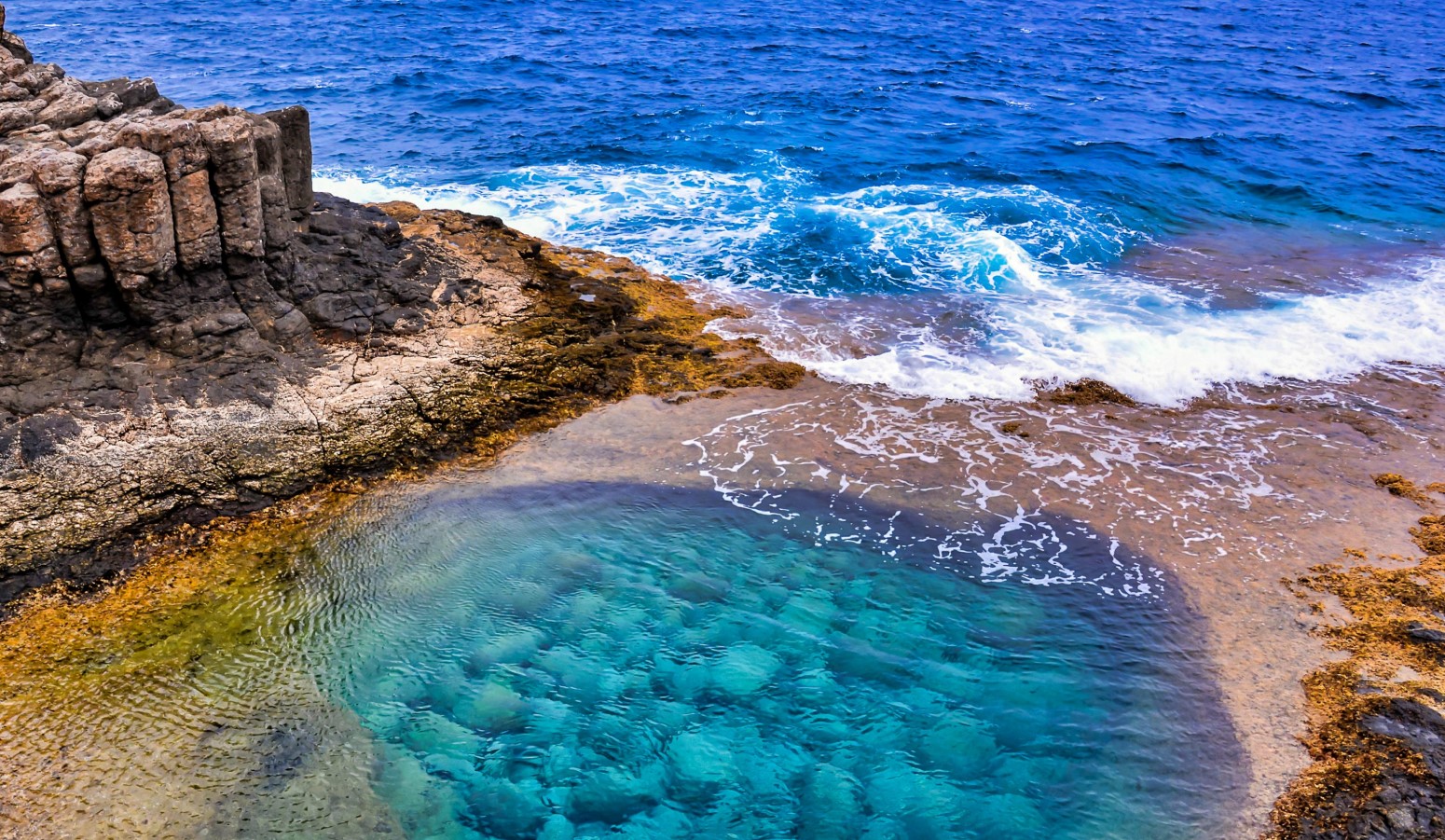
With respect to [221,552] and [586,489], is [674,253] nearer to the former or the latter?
[586,489]

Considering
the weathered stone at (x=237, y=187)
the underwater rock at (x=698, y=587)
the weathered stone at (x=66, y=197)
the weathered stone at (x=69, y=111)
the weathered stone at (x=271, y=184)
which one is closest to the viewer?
the weathered stone at (x=66, y=197)

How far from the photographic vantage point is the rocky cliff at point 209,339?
1106 cm

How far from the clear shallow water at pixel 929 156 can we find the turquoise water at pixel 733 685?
206 inches

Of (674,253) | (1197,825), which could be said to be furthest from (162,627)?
(674,253)

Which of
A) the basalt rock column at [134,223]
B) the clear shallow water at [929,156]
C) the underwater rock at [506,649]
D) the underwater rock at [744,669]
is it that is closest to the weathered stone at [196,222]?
the basalt rock column at [134,223]

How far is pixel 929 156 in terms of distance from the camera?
89.0 feet

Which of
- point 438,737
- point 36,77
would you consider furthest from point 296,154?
point 438,737

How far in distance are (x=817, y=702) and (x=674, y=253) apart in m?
12.1

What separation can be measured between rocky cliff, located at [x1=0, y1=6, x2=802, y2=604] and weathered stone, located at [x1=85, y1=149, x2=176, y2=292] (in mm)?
23

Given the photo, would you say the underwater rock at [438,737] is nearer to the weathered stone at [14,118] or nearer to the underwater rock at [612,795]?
the underwater rock at [612,795]

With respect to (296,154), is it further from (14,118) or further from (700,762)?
(700,762)

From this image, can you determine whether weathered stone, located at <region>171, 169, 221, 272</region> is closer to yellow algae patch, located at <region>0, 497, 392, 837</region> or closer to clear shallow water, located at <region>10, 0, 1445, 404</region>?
yellow algae patch, located at <region>0, 497, 392, 837</region>

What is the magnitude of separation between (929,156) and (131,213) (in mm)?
21087

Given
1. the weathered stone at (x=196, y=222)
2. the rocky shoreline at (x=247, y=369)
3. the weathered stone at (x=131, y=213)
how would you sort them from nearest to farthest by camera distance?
the rocky shoreline at (x=247, y=369)
the weathered stone at (x=131, y=213)
the weathered stone at (x=196, y=222)
